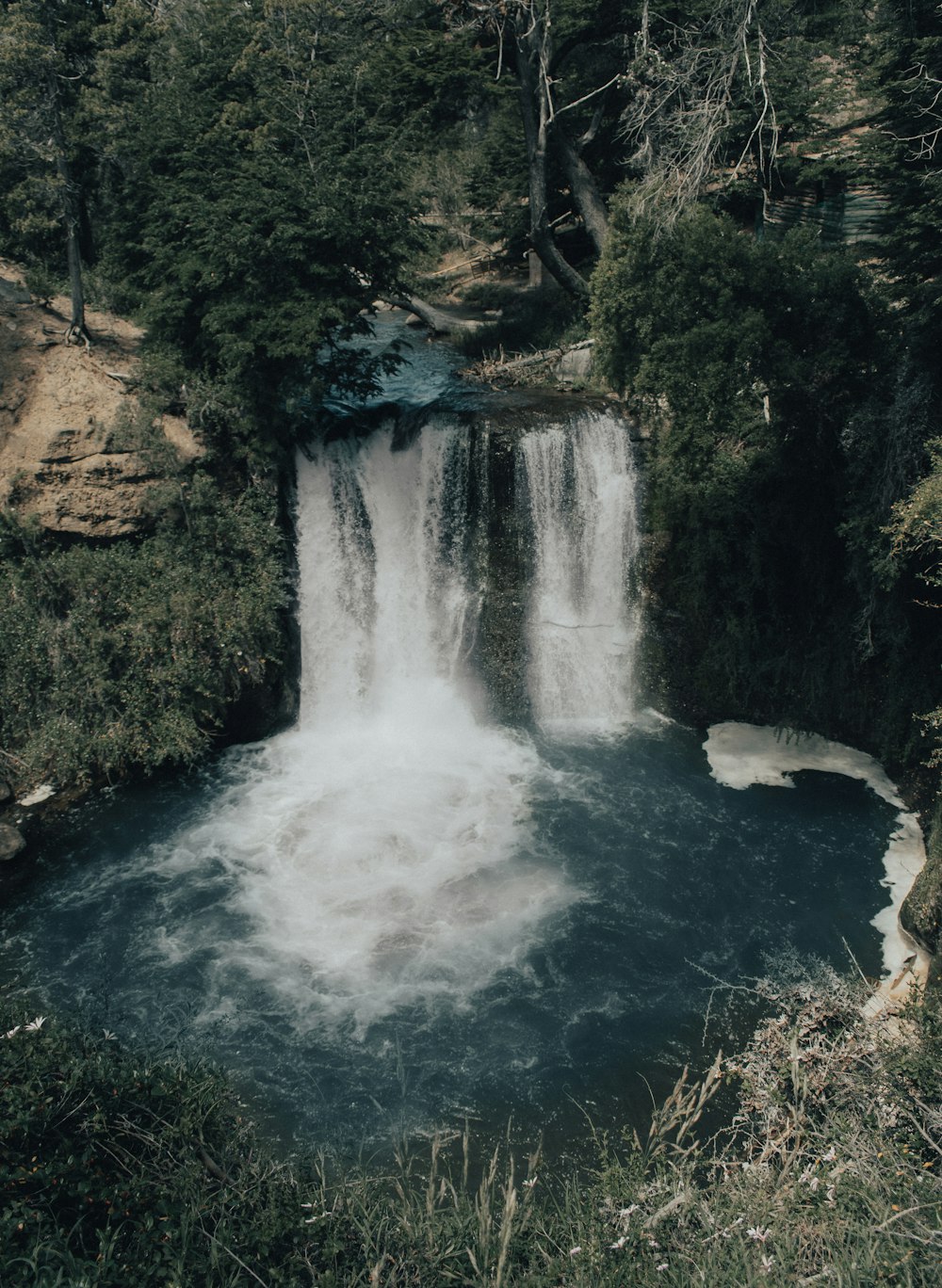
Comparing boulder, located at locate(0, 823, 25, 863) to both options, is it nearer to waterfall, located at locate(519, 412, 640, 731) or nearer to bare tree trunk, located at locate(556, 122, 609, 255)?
waterfall, located at locate(519, 412, 640, 731)

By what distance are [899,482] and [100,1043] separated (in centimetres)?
1242

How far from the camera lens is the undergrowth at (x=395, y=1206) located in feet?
19.4

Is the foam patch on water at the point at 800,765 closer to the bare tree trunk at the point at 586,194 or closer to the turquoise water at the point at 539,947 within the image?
the turquoise water at the point at 539,947

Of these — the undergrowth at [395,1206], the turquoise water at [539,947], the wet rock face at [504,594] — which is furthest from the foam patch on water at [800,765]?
the undergrowth at [395,1206]

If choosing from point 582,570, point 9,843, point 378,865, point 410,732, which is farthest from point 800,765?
point 9,843

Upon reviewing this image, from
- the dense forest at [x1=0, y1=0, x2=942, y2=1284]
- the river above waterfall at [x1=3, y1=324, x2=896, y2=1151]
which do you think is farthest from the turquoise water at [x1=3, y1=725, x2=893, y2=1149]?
the dense forest at [x1=0, y1=0, x2=942, y2=1284]

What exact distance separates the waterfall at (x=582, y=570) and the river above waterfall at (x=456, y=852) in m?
0.05

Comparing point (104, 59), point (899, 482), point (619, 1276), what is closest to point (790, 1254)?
point (619, 1276)

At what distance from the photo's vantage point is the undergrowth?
5.92m

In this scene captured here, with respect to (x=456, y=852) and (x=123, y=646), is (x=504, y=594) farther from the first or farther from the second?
(x=123, y=646)

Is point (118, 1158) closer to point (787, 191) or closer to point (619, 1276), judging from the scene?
point (619, 1276)

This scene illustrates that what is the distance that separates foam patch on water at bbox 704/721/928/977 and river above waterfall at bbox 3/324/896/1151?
0.88 feet

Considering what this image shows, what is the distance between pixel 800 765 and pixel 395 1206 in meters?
10.8

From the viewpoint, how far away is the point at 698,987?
11.4m
